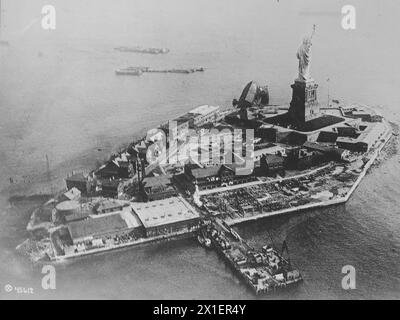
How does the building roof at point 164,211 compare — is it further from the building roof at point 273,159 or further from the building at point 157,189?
the building roof at point 273,159

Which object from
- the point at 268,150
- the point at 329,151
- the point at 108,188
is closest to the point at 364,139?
the point at 329,151

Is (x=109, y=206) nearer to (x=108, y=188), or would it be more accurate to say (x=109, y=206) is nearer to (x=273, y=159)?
(x=108, y=188)

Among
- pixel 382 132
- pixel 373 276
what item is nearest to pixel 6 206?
pixel 373 276

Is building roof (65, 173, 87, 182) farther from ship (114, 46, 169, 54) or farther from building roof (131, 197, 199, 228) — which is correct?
ship (114, 46, 169, 54)

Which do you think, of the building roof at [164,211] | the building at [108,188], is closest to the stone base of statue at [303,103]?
the building roof at [164,211]

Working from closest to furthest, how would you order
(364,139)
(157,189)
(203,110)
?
(157,189) → (364,139) → (203,110)

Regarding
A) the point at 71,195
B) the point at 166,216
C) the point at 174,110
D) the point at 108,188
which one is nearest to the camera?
the point at 166,216
